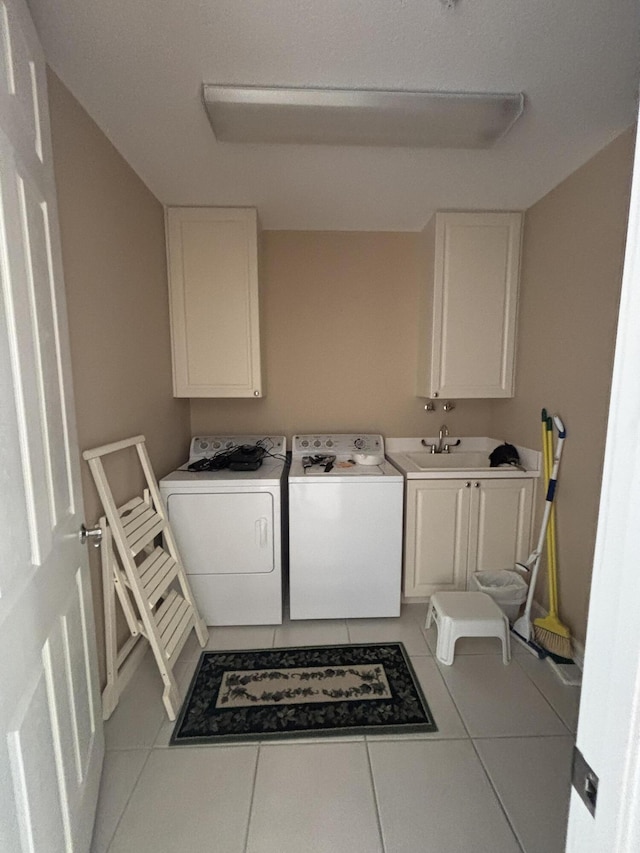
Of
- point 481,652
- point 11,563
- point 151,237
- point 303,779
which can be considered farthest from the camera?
point 151,237

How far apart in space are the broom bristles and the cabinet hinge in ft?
5.93

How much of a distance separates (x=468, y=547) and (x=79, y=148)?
8.89 ft

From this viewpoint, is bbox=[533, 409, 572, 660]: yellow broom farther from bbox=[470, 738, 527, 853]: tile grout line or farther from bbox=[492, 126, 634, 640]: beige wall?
bbox=[470, 738, 527, 853]: tile grout line

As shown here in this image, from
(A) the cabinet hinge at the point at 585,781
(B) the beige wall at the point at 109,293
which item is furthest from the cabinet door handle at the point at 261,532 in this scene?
(A) the cabinet hinge at the point at 585,781

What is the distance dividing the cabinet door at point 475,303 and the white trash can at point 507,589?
1.13m

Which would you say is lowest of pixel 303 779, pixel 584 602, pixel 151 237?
pixel 303 779

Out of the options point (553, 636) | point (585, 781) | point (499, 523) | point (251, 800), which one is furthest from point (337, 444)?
point (585, 781)

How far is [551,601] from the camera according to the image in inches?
78.6

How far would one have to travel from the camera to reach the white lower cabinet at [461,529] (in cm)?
227

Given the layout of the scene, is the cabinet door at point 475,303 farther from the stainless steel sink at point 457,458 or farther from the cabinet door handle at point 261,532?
the cabinet door handle at point 261,532

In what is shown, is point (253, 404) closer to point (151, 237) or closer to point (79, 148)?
point (151, 237)

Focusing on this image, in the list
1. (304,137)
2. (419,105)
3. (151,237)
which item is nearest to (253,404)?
(151,237)

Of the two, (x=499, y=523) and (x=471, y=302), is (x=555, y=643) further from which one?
(x=471, y=302)

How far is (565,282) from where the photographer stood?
198cm
